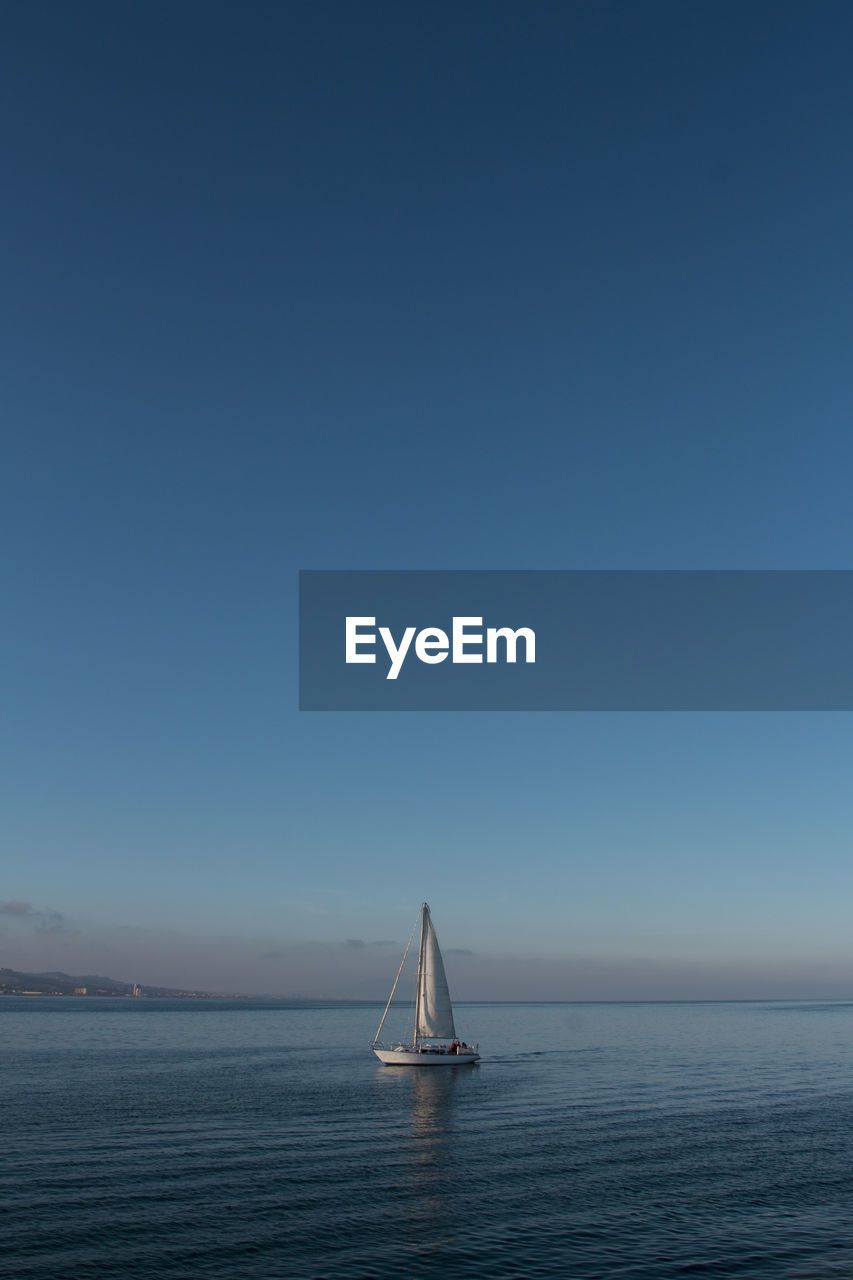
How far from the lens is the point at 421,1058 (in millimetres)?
141500

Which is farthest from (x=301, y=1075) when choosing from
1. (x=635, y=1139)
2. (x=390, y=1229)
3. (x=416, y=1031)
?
(x=390, y=1229)

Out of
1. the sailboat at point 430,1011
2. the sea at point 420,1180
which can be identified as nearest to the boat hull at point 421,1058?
the sailboat at point 430,1011

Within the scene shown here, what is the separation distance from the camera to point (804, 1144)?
8281 centimetres

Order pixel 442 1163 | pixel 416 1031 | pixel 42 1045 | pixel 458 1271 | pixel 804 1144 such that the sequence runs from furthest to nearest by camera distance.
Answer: pixel 42 1045 < pixel 416 1031 < pixel 804 1144 < pixel 442 1163 < pixel 458 1271

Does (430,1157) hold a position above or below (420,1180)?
below

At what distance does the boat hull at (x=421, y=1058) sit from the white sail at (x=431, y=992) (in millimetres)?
4328

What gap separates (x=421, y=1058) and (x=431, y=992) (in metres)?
10.3

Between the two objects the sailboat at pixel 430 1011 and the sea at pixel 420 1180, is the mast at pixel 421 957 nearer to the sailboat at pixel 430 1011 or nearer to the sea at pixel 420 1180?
the sailboat at pixel 430 1011

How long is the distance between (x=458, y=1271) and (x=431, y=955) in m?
104

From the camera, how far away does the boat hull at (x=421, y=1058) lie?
14138cm

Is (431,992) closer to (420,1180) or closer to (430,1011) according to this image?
(430,1011)

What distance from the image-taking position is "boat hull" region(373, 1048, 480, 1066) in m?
141

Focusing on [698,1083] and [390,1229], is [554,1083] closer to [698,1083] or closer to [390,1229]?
[698,1083]

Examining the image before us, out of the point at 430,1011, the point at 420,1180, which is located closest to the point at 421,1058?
the point at 430,1011
